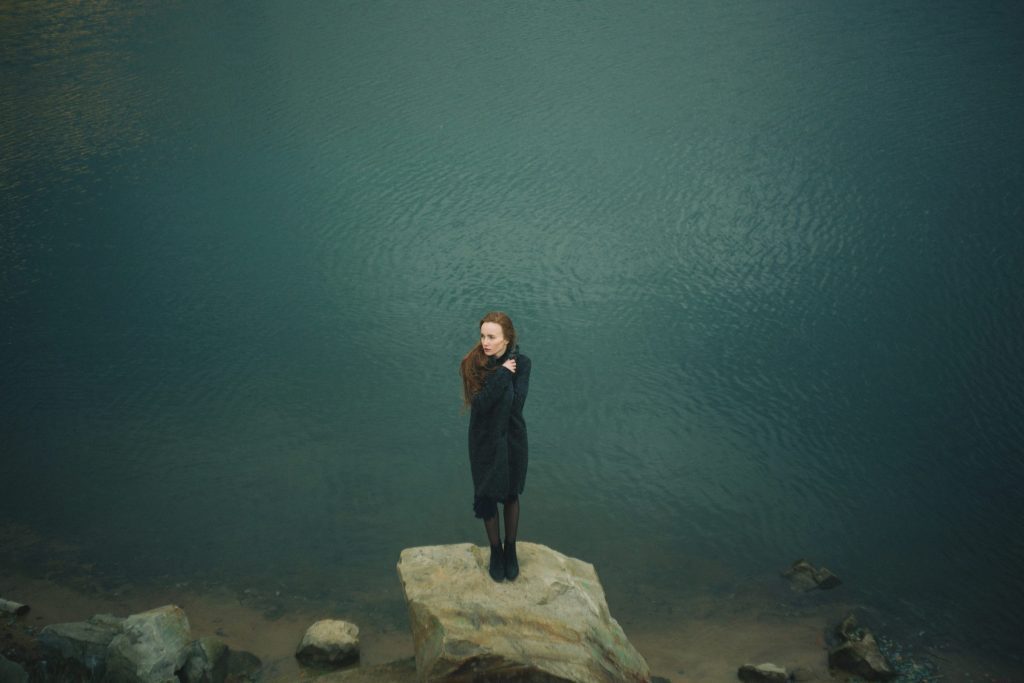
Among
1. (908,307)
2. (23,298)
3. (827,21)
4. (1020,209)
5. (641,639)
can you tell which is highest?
(827,21)

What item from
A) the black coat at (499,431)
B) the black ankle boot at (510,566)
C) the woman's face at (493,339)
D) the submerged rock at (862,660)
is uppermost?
the woman's face at (493,339)

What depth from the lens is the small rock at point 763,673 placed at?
4.59 m

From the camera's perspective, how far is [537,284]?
9570mm

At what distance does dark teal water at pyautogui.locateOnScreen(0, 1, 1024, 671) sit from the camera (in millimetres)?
6195

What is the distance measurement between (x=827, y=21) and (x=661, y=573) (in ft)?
40.6

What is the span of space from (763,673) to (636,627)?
0.91 metres

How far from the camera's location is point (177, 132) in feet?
41.8

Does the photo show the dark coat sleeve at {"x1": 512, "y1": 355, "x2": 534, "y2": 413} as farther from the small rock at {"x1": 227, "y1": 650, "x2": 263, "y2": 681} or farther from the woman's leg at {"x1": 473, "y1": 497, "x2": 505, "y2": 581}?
the small rock at {"x1": 227, "y1": 650, "x2": 263, "y2": 681}

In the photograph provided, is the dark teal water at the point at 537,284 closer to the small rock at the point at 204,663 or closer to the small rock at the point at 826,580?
the small rock at the point at 826,580

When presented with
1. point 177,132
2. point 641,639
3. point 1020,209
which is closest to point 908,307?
point 1020,209

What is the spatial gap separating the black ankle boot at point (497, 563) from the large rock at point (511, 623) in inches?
1.7

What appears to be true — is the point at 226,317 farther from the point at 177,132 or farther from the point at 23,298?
the point at 177,132

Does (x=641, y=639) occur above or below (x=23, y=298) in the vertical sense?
below

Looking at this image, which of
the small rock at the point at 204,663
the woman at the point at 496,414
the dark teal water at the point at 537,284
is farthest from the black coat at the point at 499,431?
the dark teal water at the point at 537,284
